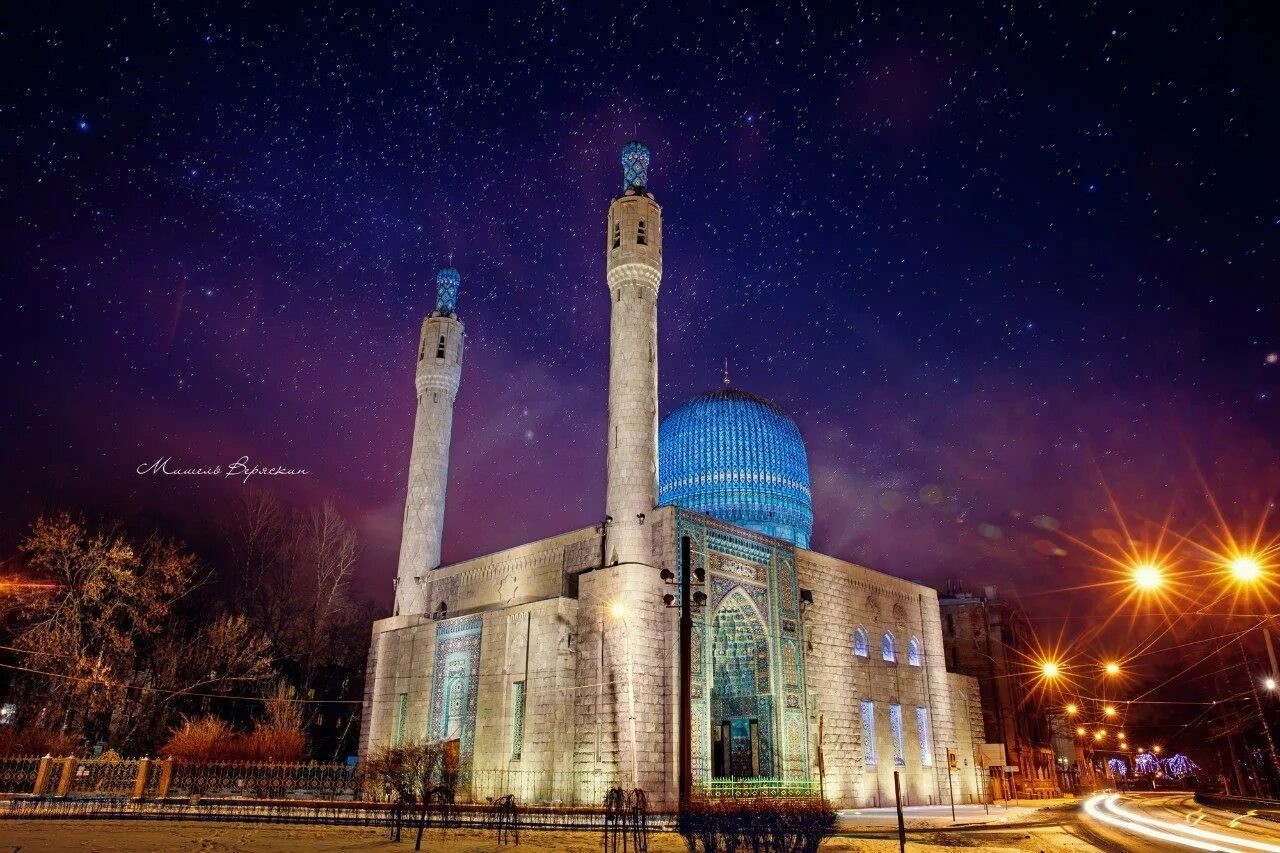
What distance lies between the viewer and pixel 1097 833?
17.4 m

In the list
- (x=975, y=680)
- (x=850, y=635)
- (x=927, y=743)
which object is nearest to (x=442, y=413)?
(x=850, y=635)

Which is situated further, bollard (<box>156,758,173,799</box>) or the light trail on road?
bollard (<box>156,758,173,799</box>)

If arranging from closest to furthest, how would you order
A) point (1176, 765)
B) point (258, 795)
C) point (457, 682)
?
point (258, 795) → point (457, 682) → point (1176, 765)

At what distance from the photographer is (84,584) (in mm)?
26484

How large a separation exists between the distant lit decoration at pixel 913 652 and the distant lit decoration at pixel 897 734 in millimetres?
2262

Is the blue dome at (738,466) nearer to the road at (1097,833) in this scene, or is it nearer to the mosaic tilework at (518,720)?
the mosaic tilework at (518,720)

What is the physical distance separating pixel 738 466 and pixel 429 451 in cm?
1280

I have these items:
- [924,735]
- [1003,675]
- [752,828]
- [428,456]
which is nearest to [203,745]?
[428,456]

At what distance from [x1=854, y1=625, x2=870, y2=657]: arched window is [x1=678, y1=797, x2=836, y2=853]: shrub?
13704 millimetres

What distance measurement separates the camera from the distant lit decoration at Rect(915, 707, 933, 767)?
31.6m

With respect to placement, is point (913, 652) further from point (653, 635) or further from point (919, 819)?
point (653, 635)

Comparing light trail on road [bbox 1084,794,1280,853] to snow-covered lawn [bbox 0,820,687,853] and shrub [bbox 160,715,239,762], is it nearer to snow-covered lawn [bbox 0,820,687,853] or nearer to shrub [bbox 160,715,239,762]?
snow-covered lawn [bbox 0,820,687,853]

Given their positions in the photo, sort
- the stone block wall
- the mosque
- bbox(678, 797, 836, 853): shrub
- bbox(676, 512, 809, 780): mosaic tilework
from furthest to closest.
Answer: the stone block wall < bbox(676, 512, 809, 780): mosaic tilework < the mosque < bbox(678, 797, 836, 853): shrub

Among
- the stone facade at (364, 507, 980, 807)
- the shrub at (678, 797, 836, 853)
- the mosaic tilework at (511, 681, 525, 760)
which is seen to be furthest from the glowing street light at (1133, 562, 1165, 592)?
the mosaic tilework at (511, 681, 525, 760)
